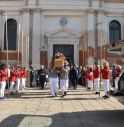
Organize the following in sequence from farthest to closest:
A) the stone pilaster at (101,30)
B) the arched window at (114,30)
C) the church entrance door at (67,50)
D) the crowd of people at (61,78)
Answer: the arched window at (114,30), the church entrance door at (67,50), the stone pilaster at (101,30), the crowd of people at (61,78)

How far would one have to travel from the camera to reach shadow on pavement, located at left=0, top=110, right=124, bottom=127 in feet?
36.1

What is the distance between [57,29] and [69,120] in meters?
27.0

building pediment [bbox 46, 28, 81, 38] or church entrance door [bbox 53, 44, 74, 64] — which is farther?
church entrance door [bbox 53, 44, 74, 64]

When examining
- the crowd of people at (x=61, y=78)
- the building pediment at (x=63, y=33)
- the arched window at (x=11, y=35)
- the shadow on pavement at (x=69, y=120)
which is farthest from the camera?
the arched window at (x=11, y=35)

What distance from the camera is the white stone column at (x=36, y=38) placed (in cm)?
3744

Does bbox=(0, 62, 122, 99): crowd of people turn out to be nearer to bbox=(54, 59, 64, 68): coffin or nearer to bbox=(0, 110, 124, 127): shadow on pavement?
bbox=(54, 59, 64, 68): coffin

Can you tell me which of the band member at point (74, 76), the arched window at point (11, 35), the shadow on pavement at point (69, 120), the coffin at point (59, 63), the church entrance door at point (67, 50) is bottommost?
the shadow on pavement at point (69, 120)

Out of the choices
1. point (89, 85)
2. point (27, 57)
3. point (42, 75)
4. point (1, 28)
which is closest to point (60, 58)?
point (89, 85)

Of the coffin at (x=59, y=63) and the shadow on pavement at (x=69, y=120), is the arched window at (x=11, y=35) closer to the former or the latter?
the coffin at (x=59, y=63)

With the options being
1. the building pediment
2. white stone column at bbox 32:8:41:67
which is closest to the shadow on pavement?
white stone column at bbox 32:8:41:67

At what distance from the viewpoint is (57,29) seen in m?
38.4

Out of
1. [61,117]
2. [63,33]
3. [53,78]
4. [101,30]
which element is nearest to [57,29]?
[63,33]

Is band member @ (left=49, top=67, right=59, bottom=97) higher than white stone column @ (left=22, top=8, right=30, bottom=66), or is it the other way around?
white stone column @ (left=22, top=8, right=30, bottom=66)

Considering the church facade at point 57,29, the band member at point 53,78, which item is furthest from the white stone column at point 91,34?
the band member at point 53,78
